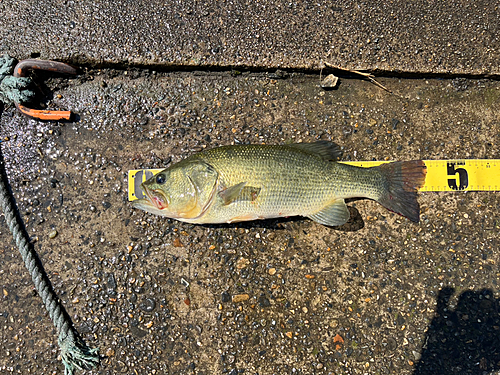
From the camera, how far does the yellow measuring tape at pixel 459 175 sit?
3305 mm

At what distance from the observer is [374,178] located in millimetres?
3025

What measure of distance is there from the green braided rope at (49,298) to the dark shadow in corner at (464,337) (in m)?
3.58

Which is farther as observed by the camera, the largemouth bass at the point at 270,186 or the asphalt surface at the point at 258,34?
the asphalt surface at the point at 258,34

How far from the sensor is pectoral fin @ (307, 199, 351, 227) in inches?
117

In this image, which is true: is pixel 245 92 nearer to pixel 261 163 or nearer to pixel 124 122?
pixel 261 163

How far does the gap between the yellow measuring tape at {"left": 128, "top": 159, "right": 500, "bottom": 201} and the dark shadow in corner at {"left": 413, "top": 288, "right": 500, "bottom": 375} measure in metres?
1.16

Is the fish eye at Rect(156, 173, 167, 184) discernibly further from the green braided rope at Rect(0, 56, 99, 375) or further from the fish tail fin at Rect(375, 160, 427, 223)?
the fish tail fin at Rect(375, 160, 427, 223)

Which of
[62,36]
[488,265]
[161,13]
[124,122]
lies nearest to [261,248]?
[124,122]

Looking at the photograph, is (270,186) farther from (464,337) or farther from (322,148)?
(464,337)

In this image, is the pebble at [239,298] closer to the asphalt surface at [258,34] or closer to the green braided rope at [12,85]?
the asphalt surface at [258,34]

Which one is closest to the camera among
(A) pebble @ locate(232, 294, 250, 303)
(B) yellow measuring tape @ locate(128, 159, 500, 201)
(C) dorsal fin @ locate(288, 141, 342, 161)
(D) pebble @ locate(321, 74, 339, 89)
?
(C) dorsal fin @ locate(288, 141, 342, 161)

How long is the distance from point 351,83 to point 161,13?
243cm

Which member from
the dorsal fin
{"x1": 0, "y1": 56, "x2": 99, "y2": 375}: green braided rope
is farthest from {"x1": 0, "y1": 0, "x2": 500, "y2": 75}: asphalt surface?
the dorsal fin

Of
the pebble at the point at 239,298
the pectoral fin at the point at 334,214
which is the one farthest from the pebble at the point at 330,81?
the pebble at the point at 239,298
